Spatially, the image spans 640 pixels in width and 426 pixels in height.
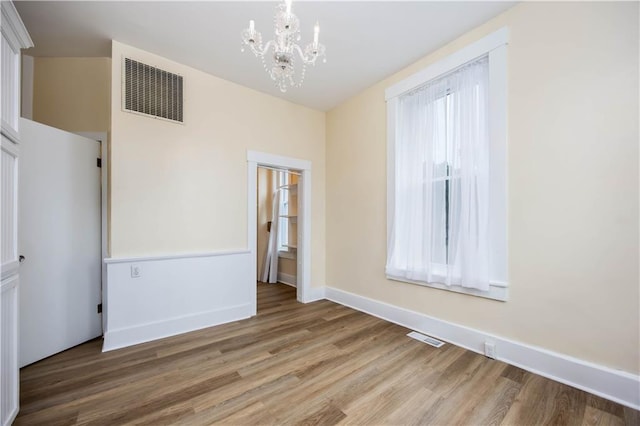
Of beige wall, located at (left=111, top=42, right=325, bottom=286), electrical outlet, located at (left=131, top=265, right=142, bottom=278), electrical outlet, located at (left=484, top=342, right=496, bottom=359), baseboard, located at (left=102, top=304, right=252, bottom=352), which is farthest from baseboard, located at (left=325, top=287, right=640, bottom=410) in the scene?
electrical outlet, located at (left=131, top=265, right=142, bottom=278)

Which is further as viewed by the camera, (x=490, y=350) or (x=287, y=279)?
(x=287, y=279)

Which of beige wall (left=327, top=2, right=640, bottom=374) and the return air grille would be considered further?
the return air grille

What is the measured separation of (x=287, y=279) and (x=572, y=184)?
447cm

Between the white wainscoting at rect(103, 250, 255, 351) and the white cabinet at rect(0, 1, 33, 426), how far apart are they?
38.4 inches

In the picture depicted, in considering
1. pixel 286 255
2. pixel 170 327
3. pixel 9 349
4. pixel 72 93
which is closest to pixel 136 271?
pixel 170 327

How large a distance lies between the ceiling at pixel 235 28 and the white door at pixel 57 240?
3.20 ft

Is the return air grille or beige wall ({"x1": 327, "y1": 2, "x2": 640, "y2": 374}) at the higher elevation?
the return air grille

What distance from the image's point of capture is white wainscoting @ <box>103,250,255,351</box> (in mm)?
2596

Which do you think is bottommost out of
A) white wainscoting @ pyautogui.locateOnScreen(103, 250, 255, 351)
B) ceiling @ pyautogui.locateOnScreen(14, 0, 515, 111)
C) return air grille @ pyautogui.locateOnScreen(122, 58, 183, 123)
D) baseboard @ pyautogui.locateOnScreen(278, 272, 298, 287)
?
baseboard @ pyautogui.locateOnScreen(278, 272, 298, 287)

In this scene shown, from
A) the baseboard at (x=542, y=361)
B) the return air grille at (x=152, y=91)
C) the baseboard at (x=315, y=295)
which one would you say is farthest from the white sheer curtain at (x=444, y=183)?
the return air grille at (x=152, y=91)

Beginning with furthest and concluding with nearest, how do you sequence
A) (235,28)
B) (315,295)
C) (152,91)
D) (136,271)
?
(315,295)
(152,91)
(136,271)
(235,28)

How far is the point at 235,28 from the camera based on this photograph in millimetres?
2477

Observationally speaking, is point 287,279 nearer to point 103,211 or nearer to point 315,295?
point 315,295

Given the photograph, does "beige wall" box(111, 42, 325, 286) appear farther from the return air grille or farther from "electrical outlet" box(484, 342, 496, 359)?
"electrical outlet" box(484, 342, 496, 359)
